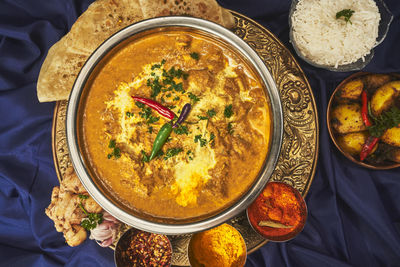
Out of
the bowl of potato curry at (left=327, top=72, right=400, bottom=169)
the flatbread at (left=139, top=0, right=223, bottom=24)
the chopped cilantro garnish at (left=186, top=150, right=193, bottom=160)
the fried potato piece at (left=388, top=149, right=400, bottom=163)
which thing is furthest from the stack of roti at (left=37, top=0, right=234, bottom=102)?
the fried potato piece at (left=388, top=149, right=400, bottom=163)

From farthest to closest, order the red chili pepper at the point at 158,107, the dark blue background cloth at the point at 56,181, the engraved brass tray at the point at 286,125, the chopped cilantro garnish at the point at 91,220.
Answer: the dark blue background cloth at the point at 56,181, the engraved brass tray at the point at 286,125, the chopped cilantro garnish at the point at 91,220, the red chili pepper at the point at 158,107

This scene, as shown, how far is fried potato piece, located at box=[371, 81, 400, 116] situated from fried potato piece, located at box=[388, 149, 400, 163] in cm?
58

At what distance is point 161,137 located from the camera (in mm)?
3598

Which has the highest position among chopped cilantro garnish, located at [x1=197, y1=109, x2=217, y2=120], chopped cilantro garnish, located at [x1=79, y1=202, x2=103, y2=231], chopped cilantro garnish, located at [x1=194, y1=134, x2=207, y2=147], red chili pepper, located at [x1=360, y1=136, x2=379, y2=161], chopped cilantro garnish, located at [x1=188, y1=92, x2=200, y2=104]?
chopped cilantro garnish, located at [x1=188, y1=92, x2=200, y2=104]

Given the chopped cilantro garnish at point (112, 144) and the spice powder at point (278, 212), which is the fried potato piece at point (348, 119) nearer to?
the spice powder at point (278, 212)

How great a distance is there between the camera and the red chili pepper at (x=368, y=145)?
3.95m

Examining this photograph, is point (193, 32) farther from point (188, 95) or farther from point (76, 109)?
point (76, 109)

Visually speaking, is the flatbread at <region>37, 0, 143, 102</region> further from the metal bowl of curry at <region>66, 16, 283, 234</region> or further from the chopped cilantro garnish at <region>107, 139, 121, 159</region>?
the chopped cilantro garnish at <region>107, 139, 121, 159</region>

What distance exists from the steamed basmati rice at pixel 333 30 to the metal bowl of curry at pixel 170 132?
0.95m

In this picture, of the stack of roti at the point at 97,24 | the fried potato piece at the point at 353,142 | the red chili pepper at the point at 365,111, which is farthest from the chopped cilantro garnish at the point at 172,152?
the red chili pepper at the point at 365,111

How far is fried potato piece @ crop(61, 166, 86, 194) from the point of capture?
4016 millimetres

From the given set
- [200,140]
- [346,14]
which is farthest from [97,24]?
[346,14]

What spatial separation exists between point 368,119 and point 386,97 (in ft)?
1.13

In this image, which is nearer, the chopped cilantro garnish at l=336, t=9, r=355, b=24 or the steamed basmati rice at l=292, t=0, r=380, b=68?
the chopped cilantro garnish at l=336, t=9, r=355, b=24
